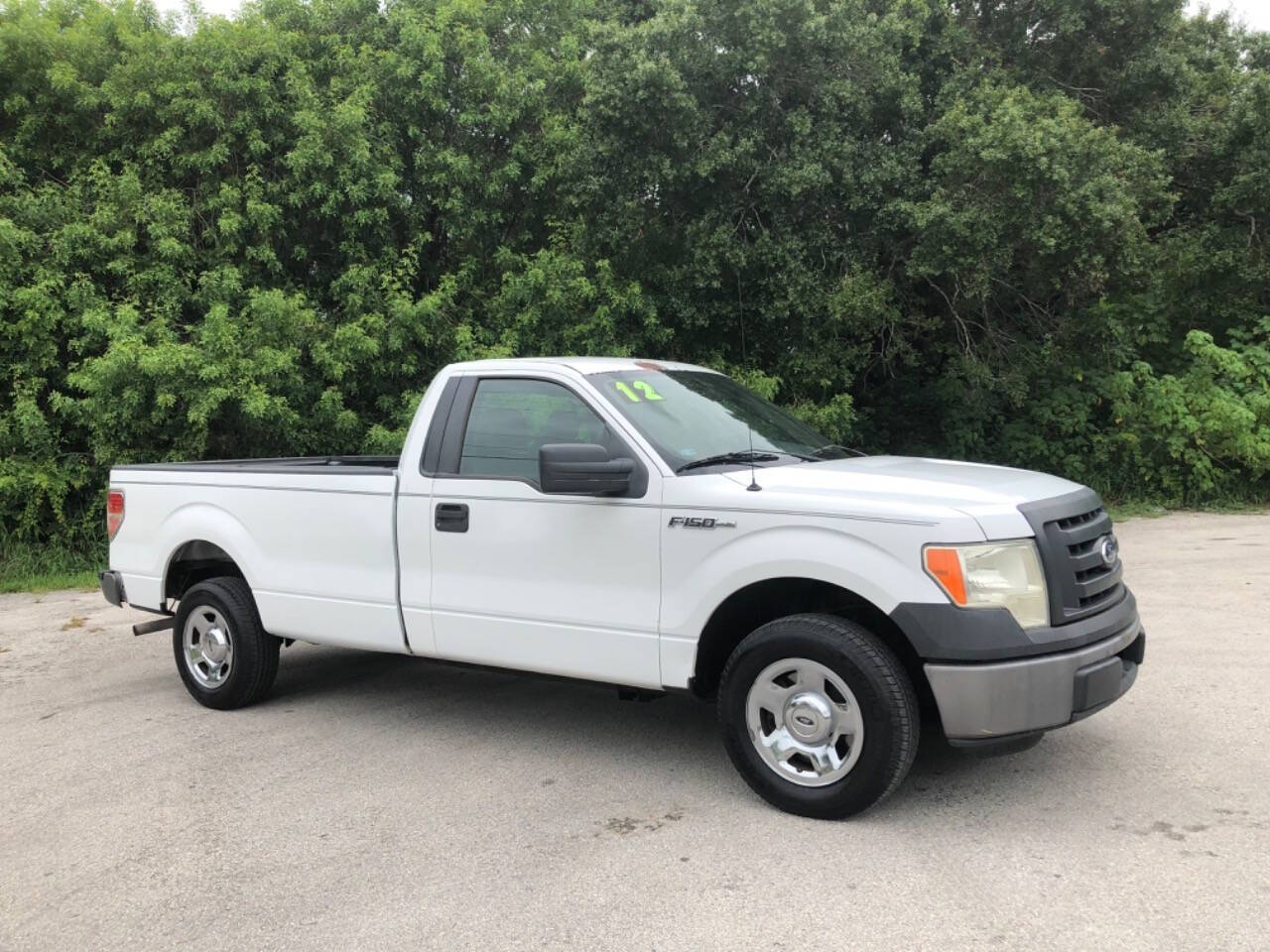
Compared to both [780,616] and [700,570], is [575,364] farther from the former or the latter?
[780,616]

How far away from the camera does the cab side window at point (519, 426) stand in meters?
5.01

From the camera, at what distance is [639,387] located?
5207mm

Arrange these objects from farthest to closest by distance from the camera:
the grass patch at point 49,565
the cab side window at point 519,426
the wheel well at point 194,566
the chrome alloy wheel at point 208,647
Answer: the grass patch at point 49,565 → the wheel well at point 194,566 → the chrome alloy wheel at point 208,647 → the cab side window at point 519,426

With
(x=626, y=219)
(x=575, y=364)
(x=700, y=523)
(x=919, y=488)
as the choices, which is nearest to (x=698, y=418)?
(x=575, y=364)

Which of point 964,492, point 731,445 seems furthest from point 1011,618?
point 731,445

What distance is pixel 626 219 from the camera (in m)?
13.4

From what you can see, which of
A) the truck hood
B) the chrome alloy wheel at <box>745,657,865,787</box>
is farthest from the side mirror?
the chrome alloy wheel at <box>745,657,865,787</box>

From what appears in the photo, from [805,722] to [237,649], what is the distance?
3.43 m

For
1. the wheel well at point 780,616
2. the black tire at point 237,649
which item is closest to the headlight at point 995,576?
the wheel well at point 780,616

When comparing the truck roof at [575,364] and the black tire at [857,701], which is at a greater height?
the truck roof at [575,364]

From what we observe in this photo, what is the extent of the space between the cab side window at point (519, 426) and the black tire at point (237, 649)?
176cm

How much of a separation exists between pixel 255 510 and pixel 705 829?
3229 mm

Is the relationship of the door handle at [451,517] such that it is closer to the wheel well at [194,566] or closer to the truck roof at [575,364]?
the truck roof at [575,364]

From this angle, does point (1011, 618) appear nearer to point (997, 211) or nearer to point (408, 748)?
point (408, 748)
